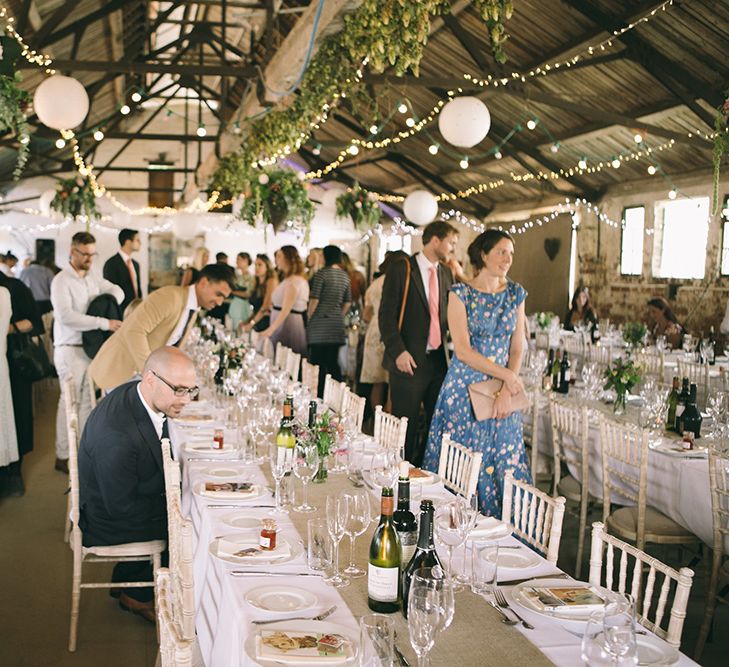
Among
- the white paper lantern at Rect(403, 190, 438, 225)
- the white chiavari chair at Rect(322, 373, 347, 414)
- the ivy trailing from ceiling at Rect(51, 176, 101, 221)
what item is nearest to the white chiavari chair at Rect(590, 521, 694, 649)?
the white chiavari chair at Rect(322, 373, 347, 414)

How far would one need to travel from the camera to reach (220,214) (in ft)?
70.3

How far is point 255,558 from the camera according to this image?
7.59ft

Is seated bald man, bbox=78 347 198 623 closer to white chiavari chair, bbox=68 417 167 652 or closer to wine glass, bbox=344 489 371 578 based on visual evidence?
white chiavari chair, bbox=68 417 167 652

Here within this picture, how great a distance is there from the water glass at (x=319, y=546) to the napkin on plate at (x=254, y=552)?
10 cm

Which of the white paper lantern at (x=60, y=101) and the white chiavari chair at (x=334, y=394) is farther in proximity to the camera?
the white paper lantern at (x=60, y=101)

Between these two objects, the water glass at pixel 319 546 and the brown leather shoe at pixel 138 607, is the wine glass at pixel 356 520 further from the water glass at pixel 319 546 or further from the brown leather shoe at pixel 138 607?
the brown leather shoe at pixel 138 607

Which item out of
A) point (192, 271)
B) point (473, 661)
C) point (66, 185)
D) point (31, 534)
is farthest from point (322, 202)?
point (473, 661)

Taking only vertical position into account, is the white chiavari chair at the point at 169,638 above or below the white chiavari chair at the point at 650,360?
below

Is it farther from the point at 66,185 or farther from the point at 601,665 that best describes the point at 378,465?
the point at 66,185

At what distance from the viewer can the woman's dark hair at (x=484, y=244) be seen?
13.1 ft

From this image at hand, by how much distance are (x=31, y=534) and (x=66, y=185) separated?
10.5 m

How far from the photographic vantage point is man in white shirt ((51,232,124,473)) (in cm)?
578

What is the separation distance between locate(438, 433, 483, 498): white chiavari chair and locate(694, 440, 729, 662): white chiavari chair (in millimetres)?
958

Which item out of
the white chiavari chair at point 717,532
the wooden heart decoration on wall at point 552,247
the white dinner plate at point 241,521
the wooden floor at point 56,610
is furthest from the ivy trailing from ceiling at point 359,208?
the white dinner plate at point 241,521
